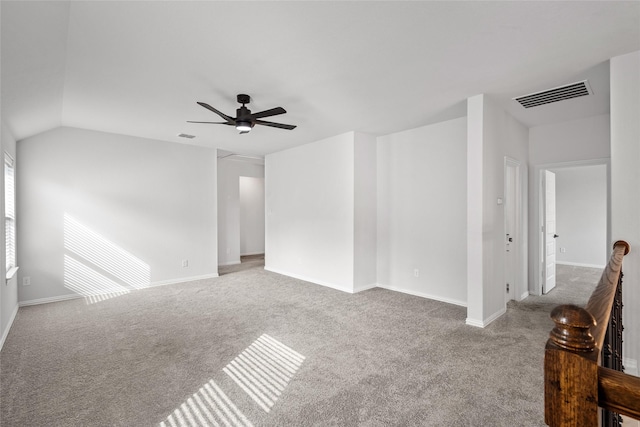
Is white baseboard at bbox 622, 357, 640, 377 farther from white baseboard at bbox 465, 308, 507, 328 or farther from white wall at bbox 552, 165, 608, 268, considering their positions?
white wall at bbox 552, 165, 608, 268

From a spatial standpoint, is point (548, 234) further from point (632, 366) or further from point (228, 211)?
point (228, 211)

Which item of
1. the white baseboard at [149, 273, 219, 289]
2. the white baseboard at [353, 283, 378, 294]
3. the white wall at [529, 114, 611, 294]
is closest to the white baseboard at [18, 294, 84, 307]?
the white baseboard at [149, 273, 219, 289]

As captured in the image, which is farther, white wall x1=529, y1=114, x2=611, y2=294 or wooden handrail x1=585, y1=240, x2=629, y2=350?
white wall x1=529, y1=114, x2=611, y2=294

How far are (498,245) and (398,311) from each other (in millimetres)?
1523

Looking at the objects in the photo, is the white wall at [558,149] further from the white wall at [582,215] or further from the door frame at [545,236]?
the white wall at [582,215]

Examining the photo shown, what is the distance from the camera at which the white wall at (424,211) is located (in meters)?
4.44

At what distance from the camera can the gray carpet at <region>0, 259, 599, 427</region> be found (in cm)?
207

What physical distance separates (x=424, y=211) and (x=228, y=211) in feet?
17.0

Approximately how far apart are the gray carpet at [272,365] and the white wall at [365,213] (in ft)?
2.63

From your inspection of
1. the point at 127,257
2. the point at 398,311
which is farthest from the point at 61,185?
the point at 398,311

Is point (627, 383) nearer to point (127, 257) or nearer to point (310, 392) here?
point (310, 392)

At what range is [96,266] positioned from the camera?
5043 mm

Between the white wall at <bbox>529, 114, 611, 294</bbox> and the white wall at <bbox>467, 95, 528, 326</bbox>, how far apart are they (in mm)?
1266

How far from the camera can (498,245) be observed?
3.88m
